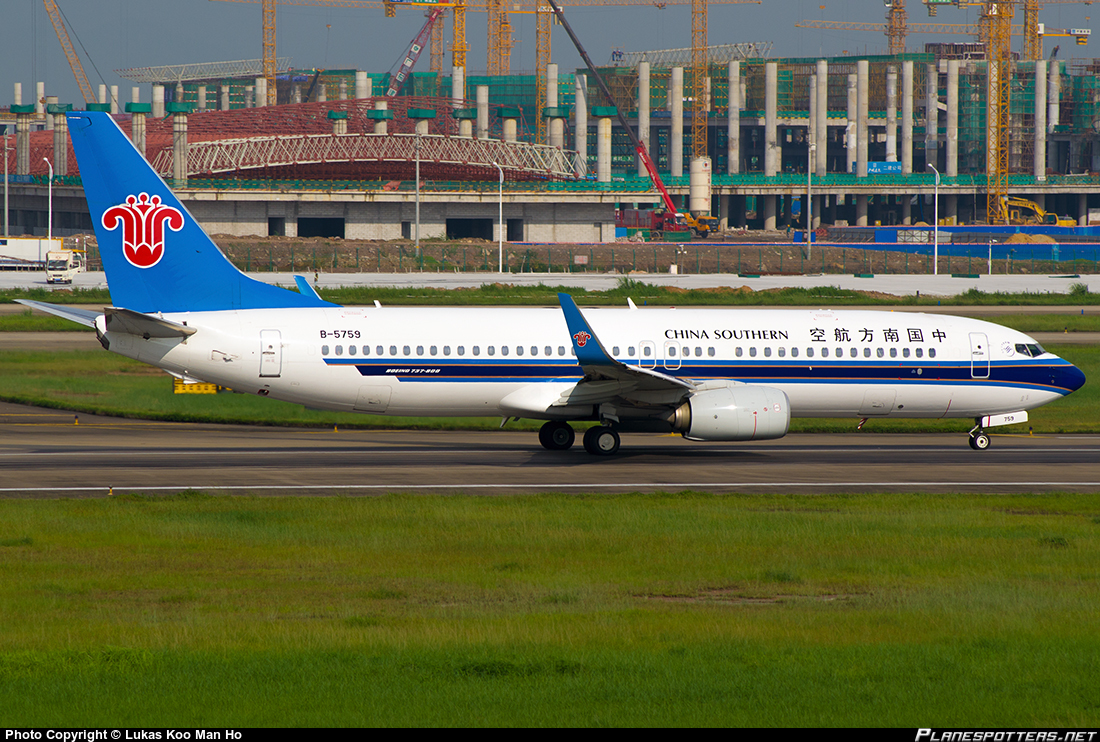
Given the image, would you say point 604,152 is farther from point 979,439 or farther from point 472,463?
point 472,463

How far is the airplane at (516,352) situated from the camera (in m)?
30.7

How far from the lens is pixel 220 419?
130 ft

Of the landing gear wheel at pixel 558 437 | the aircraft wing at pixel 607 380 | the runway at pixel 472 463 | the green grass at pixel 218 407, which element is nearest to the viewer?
the runway at pixel 472 463

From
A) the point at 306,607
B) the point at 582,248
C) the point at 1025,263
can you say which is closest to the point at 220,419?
the point at 306,607

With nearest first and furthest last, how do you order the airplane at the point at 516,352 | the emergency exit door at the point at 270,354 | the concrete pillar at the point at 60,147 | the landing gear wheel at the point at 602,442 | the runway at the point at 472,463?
1. the runway at the point at 472,463
2. the airplane at the point at 516,352
3. the emergency exit door at the point at 270,354
4. the landing gear wheel at the point at 602,442
5. the concrete pillar at the point at 60,147

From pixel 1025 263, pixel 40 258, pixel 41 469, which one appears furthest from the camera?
pixel 1025 263

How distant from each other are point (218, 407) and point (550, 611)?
2758cm

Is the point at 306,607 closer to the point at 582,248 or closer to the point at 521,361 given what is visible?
the point at 521,361

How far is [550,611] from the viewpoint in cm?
1645

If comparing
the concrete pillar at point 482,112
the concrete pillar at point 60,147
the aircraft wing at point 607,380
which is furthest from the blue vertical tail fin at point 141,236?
the concrete pillar at point 482,112

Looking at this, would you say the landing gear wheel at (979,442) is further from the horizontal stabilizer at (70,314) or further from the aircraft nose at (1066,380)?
the horizontal stabilizer at (70,314)

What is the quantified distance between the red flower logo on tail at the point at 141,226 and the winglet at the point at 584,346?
35.6 feet

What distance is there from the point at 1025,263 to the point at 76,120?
104 m

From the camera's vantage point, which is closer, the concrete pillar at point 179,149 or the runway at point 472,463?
the runway at point 472,463
